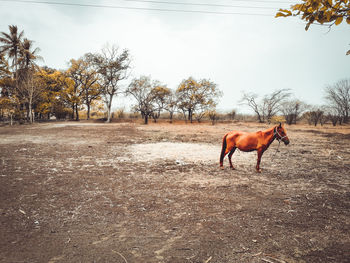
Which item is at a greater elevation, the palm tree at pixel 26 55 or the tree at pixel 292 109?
the palm tree at pixel 26 55

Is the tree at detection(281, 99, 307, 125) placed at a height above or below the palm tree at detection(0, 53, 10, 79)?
below

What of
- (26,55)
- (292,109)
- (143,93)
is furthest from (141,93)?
(292,109)

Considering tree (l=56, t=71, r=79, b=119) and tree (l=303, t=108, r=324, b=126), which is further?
tree (l=303, t=108, r=324, b=126)

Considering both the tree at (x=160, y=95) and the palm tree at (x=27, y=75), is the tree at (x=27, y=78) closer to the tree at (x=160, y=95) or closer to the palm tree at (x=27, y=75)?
the palm tree at (x=27, y=75)

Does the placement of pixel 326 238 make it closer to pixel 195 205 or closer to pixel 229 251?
pixel 229 251

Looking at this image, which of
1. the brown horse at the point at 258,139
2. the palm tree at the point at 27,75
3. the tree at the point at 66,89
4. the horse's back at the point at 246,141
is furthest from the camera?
the tree at the point at 66,89

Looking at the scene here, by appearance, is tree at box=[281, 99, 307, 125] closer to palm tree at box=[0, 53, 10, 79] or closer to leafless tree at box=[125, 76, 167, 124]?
leafless tree at box=[125, 76, 167, 124]

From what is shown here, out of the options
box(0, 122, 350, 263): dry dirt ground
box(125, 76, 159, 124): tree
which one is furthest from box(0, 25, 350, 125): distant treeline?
box(0, 122, 350, 263): dry dirt ground

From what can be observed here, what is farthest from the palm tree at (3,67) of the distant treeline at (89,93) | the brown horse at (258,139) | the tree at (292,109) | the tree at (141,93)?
the tree at (292,109)

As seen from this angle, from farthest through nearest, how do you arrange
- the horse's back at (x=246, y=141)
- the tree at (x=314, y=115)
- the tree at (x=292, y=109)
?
the tree at (x=292, y=109) → the tree at (x=314, y=115) → the horse's back at (x=246, y=141)

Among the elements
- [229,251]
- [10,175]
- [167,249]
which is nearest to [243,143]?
[229,251]

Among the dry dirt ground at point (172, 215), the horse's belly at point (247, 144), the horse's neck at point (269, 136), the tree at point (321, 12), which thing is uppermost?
the tree at point (321, 12)

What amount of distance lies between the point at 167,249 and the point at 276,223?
1581 millimetres

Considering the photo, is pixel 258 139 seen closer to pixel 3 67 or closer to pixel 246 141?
pixel 246 141
